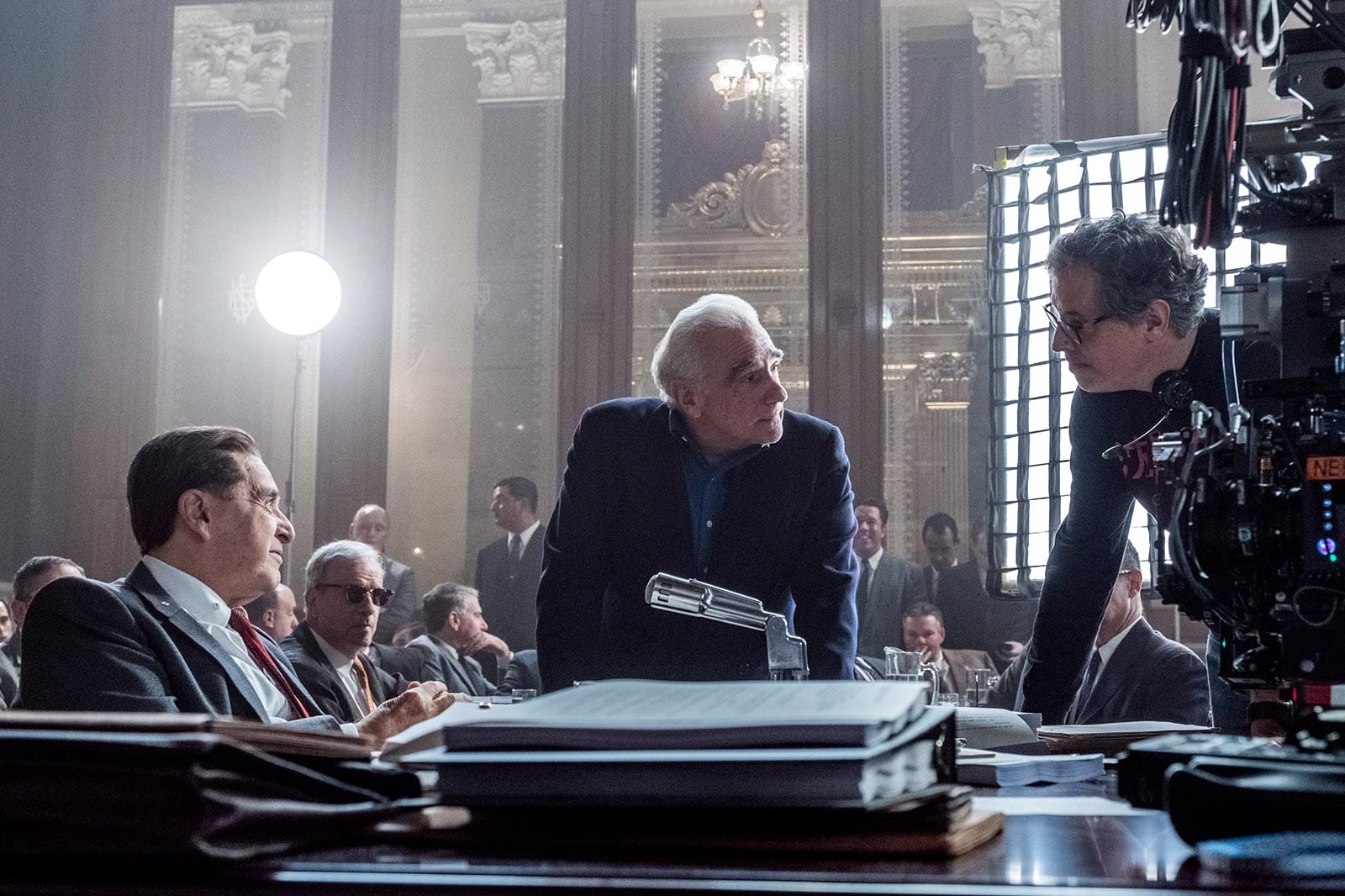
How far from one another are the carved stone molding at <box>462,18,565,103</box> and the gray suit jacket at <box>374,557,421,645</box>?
2.70 m

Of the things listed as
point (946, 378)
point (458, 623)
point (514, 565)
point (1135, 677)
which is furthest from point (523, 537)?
point (1135, 677)

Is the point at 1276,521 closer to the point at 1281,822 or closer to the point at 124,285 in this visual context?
the point at 1281,822

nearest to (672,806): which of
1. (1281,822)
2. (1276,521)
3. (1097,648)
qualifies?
(1281,822)

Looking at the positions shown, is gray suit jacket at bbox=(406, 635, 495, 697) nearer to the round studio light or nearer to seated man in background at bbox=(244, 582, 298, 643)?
seated man in background at bbox=(244, 582, 298, 643)

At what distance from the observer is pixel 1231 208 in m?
1.08

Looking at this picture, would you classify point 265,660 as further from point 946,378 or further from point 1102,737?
point 946,378

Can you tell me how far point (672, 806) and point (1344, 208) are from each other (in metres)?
1.13

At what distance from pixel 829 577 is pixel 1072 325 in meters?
0.56

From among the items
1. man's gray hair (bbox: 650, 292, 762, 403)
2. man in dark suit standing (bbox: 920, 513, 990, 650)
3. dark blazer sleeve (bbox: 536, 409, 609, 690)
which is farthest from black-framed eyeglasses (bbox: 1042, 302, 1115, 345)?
man in dark suit standing (bbox: 920, 513, 990, 650)

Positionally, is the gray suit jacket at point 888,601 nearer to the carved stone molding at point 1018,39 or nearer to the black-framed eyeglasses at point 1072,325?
the carved stone molding at point 1018,39

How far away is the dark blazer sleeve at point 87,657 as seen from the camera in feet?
5.59

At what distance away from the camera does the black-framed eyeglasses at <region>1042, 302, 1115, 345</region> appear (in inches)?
85.2

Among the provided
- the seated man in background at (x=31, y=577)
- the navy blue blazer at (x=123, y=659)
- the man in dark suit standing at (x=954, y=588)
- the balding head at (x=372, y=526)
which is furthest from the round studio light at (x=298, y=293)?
the navy blue blazer at (x=123, y=659)

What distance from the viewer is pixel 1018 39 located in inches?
283
